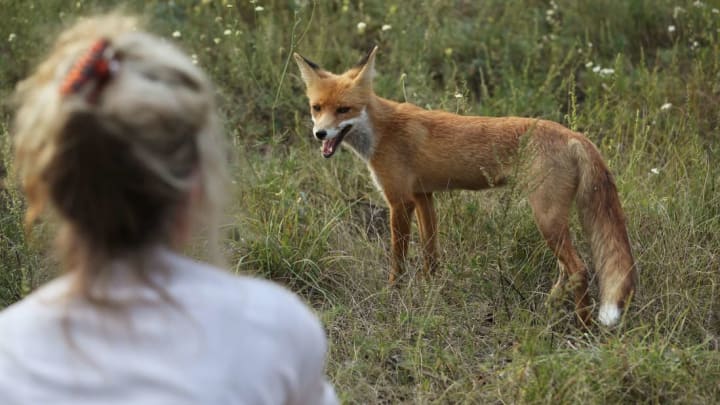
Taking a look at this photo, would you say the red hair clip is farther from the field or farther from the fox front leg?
the fox front leg

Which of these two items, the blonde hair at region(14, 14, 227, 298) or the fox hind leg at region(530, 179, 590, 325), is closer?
the blonde hair at region(14, 14, 227, 298)

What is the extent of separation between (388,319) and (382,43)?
308 cm

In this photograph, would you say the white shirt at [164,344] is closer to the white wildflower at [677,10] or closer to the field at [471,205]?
the field at [471,205]

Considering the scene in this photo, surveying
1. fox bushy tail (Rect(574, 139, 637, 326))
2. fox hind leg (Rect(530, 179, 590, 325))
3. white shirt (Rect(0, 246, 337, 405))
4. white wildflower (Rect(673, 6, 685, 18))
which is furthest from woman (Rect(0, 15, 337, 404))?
white wildflower (Rect(673, 6, 685, 18))

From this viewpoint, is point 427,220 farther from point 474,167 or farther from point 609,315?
point 609,315

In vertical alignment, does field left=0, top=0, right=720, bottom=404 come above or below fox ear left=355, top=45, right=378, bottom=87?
below

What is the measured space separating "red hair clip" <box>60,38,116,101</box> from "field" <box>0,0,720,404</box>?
6.31 ft

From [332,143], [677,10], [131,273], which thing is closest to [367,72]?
[332,143]

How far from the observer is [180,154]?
119 centimetres

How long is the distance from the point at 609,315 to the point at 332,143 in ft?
5.16

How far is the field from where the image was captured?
10.5 feet

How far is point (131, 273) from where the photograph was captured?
3.98ft

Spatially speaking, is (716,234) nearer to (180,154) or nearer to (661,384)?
(661,384)

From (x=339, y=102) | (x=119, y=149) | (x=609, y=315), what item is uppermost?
(x=119, y=149)
